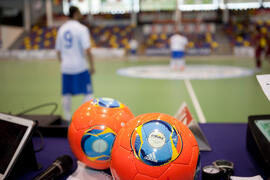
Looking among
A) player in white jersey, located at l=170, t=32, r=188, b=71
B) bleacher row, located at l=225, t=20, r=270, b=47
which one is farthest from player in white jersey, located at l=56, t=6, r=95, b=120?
bleacher row, located at l=225, t=20, r=270, b=47

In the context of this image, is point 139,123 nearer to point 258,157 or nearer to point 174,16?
point 258,157

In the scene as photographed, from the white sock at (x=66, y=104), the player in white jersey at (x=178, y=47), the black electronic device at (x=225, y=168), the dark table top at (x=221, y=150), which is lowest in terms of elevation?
the white sock at (x=66, y=104)

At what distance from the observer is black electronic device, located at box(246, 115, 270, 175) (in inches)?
53.2

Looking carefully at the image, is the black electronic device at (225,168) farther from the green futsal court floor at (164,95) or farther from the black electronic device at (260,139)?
the green futsal court floor at (164,95)

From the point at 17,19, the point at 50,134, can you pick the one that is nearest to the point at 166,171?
the point at 50,134

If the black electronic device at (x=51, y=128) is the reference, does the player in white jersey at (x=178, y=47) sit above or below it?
above

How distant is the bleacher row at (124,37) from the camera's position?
865 inches

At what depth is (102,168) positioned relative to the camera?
1441 mm

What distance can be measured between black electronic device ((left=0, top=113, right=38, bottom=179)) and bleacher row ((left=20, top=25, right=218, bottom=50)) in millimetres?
20151

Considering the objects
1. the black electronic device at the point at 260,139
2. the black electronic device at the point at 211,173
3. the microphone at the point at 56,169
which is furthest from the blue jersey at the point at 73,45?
the black electronic device at the point at 211,173

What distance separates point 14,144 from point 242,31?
24.2 metres

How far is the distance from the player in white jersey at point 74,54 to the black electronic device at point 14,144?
2.67 meters

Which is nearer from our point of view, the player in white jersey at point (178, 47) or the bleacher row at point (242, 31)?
the player in white jersey at point (178, 47)

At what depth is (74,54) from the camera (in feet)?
13.5
